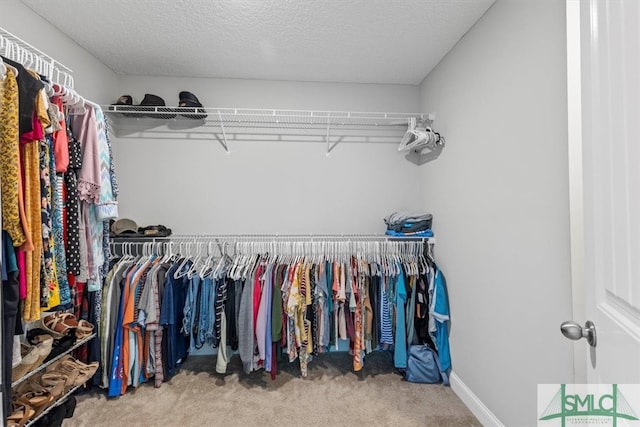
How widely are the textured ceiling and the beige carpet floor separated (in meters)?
2.55

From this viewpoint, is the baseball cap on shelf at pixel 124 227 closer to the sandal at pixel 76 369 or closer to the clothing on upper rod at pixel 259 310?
the clothing on upper rod at pixel 259 310

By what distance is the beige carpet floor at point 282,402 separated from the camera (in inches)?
69.9

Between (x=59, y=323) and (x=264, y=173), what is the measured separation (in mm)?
1731

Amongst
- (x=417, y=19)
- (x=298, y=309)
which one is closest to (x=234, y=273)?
(x=298, y=309)

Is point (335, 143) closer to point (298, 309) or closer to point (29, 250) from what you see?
point (298, 309)

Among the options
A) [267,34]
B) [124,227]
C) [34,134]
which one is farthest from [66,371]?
[267,34]

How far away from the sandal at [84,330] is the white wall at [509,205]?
96.9 inches

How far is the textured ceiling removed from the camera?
1.68 meters

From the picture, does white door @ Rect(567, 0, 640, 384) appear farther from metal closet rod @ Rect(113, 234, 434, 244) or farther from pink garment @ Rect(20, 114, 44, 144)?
pink garment @ Rect(20, 114, 44, 144)

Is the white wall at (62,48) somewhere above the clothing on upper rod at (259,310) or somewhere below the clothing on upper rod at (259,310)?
above

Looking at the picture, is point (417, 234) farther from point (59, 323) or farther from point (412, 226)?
point (59, 323)

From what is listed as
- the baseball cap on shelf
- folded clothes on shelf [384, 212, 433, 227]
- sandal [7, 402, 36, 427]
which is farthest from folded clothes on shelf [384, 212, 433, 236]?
sandal [7, 402, 36, 427]

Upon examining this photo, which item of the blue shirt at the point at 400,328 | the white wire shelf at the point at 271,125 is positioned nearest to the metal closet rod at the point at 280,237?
the blue shirt at the point at 400,328

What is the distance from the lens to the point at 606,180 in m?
0.64
